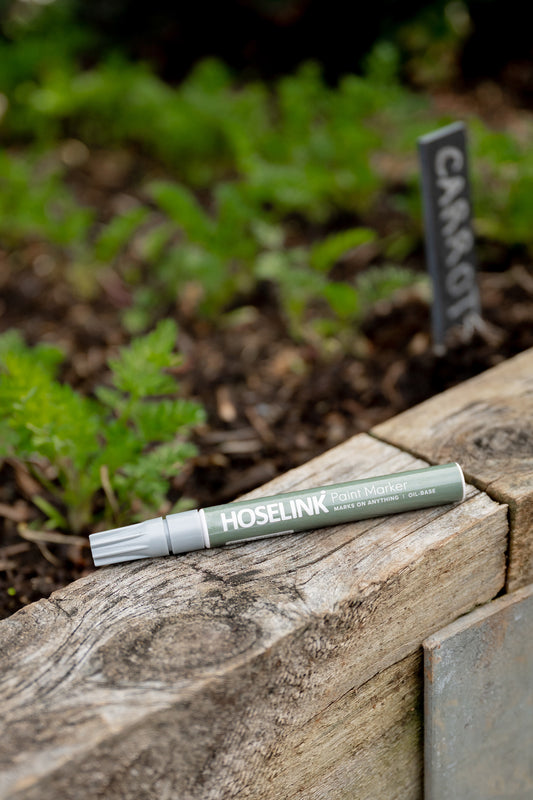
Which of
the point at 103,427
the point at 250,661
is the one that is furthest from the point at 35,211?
the point at 250,661

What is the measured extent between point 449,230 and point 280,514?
1.00m

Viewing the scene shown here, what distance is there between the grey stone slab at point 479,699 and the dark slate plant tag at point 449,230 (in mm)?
824

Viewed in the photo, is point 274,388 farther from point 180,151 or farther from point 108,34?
point 108,34

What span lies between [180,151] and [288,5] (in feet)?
3.79

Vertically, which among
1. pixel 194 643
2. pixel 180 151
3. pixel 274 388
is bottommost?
pixel 274 388

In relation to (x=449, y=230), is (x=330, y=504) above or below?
below

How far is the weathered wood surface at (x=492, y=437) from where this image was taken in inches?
51.0

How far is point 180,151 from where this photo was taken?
3389 millimetres

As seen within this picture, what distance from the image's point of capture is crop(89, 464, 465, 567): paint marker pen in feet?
3.92

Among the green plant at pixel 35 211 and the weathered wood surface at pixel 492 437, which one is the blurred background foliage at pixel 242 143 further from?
the weathered wood surface at pixel 492 437

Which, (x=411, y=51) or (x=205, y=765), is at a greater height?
(x=411, y=51)

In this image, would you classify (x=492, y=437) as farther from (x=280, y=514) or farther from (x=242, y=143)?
(x=242, y=143)

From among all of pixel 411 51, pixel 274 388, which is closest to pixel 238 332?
pixel 274 388

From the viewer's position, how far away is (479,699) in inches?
54.7
